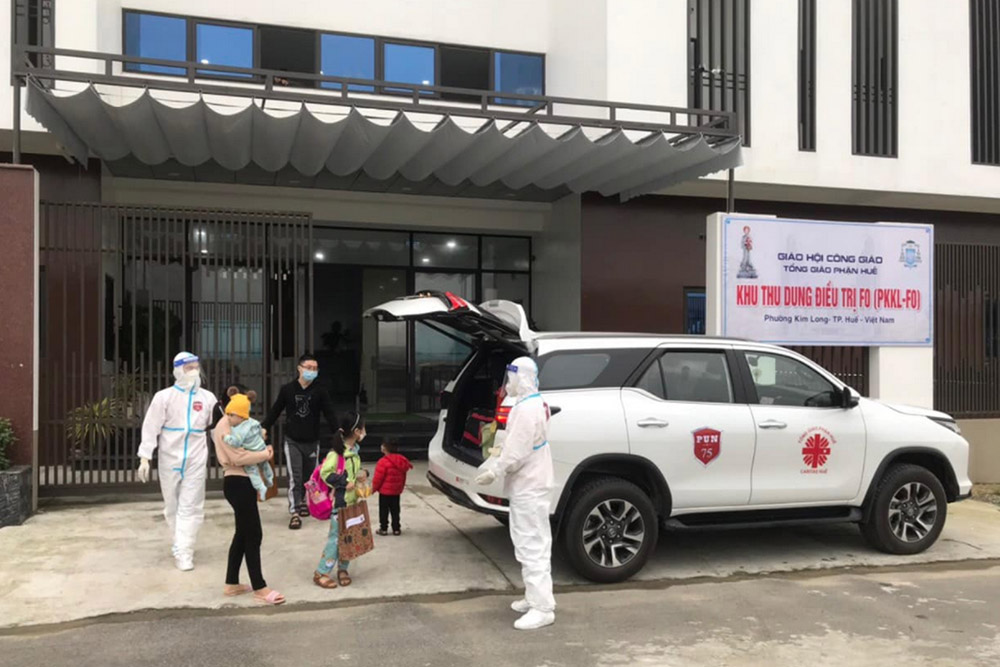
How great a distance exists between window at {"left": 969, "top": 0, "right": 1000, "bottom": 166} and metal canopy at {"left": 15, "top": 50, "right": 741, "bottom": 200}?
5712 mm

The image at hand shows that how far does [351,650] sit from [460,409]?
97.3 inches

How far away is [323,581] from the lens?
19.3 feet

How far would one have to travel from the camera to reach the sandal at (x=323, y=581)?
588cm

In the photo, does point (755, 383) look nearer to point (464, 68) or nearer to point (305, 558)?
point (305, 558)

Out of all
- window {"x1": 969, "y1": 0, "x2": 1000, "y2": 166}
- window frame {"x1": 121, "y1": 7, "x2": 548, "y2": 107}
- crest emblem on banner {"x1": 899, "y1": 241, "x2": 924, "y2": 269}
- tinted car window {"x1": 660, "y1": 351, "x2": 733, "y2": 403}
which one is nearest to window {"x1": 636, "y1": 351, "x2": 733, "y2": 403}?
tinted car window {"x1": 660, "y1": 351, "x2": 733, "y2": 403}

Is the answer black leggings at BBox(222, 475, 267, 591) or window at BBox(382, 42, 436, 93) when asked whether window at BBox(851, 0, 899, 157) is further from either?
black leggings at BBox(222, 475, 267, 591)

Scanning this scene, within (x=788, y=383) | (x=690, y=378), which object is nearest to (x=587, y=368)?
(x=690, y=378)

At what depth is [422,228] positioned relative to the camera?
559 inches

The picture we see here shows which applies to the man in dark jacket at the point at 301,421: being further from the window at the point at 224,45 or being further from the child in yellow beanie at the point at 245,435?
the window at the point at 224,45

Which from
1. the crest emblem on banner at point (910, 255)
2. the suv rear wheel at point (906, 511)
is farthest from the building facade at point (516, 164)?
the suv rear wheel at point (906, 511)

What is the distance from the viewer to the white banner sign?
10359mm

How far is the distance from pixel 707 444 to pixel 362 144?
583cm

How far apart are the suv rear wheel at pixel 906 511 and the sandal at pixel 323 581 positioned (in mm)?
4665

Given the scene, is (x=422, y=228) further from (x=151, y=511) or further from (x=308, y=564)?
(x=308, y=564)
